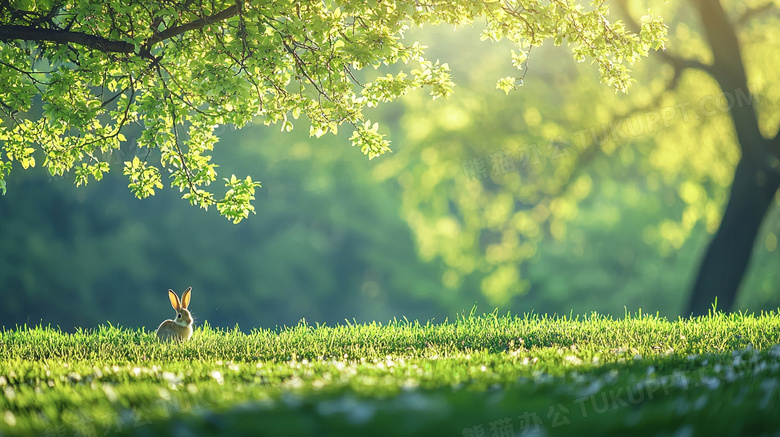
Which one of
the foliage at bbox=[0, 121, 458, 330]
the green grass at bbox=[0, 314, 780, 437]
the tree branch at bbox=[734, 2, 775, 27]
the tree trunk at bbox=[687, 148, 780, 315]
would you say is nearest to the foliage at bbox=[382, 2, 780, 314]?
the tree branch at bbox=[734, 2, 775, 27]

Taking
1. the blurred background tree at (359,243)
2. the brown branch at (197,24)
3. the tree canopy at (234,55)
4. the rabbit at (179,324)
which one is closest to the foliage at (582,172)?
the blurred background tree at (359,243)

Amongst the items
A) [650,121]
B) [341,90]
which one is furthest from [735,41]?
[341,90]

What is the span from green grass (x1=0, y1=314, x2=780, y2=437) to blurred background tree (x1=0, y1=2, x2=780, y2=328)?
14505 millimetres

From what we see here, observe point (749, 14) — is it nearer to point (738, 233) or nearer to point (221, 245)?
point (738, 233)

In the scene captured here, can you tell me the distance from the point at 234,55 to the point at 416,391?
5957 mm

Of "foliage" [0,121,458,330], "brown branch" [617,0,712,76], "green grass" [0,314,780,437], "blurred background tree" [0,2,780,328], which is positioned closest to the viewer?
"green grass" [0,314,780,437]

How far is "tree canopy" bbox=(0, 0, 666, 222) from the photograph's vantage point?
28.0 feet

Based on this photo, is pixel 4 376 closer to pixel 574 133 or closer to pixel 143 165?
pixel 143 165

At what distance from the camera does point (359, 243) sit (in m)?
30.1

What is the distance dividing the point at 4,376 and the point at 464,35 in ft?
86.1

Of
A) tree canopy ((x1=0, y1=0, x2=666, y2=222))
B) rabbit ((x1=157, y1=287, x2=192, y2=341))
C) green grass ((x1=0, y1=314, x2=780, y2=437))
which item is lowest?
green grass ((x1=0, y1=314, x2=780, y2=437))

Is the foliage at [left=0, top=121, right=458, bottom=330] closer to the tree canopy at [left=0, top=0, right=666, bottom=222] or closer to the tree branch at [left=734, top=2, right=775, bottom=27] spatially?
the tree branch at [left=734, top=2, right=775, bottom=27]

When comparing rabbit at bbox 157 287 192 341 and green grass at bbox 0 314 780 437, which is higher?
rabbit at bbox 157 287 192 341

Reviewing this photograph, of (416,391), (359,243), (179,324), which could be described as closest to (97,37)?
(179,324)
